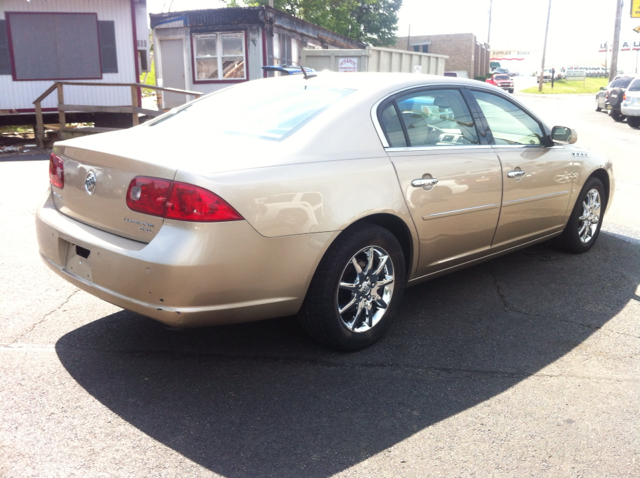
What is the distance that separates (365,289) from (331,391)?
2.22ft

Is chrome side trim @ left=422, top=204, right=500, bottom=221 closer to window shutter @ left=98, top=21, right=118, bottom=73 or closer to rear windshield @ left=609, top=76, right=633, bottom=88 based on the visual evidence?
window shutter @ left=98, top=21, right=118, bottom=73

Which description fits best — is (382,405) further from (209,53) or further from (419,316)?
(209,53)

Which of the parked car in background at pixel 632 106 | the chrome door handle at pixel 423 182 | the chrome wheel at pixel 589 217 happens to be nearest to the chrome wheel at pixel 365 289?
the chrome door handle at pixel 423 182

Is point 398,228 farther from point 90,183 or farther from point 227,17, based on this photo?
point 227,17

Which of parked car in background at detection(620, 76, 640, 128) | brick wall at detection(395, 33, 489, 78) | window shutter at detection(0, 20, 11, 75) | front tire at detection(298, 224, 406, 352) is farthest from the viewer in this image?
brick wall at detection(395, 33, 489, 78)

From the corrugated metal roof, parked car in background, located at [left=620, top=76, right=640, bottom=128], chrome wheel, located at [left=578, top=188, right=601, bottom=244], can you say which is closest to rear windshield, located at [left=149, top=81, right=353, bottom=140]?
chrome wheel, located at [left=578, top=188, right=601, bottom=244]

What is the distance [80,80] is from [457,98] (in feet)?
49.0

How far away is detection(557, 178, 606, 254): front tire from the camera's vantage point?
5664 millimetres

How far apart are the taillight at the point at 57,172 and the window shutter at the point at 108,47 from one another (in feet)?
48.4

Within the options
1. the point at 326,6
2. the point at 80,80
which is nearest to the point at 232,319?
the point at 80,80

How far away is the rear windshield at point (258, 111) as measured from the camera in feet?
12.2

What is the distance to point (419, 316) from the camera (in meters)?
4.44

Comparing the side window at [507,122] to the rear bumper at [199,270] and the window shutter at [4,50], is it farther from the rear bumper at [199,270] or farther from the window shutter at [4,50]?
the window shutter at [4,50]

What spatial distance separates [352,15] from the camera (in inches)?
1677
